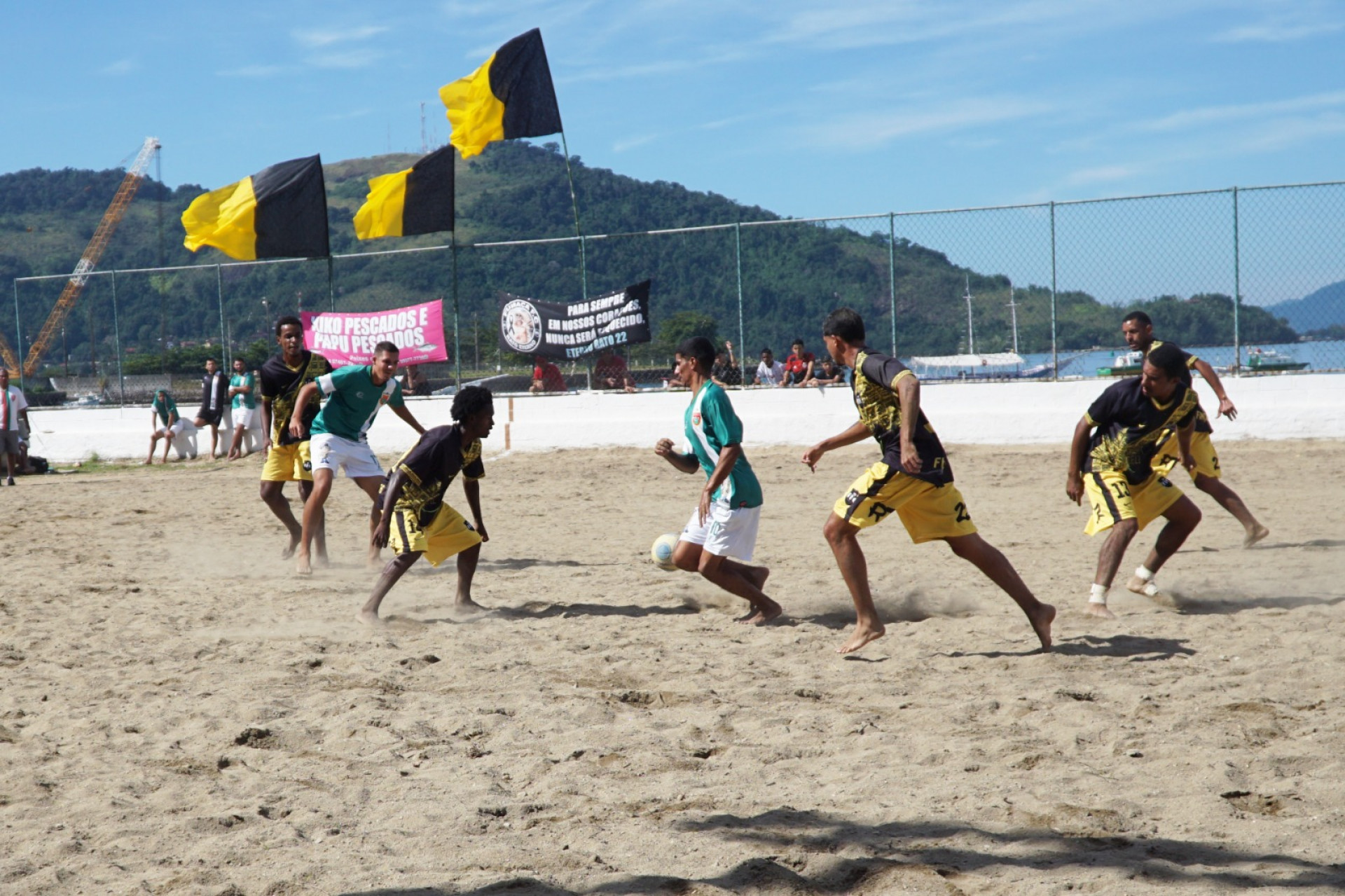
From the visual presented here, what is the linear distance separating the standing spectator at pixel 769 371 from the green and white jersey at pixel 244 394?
8.60 m

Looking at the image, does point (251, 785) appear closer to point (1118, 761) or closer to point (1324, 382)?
point (1118, 761)

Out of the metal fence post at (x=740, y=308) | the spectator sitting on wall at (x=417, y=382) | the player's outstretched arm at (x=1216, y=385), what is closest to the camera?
the player's outstretched arm at (x=1216, y=385)

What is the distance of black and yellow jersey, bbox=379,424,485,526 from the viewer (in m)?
6.62

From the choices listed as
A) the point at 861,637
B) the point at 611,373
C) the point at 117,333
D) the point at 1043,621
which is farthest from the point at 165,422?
the point at 1043,621

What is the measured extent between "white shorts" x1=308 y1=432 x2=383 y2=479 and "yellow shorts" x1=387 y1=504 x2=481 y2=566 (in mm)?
1818

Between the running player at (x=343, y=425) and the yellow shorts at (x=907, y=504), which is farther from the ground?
the running player at (x=343, y=425)

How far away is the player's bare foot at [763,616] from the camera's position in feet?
22.0

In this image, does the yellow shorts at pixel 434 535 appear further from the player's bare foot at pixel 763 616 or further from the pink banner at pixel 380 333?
the pink banner at pixel 380 333

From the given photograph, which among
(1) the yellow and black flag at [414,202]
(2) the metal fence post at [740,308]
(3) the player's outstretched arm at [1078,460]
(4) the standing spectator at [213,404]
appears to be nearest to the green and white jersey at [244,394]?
(4) the standing spectator at [213,404]

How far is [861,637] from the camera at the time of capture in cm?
588

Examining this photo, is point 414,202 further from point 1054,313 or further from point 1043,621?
point 1043,621

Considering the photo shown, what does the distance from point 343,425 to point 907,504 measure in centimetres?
464

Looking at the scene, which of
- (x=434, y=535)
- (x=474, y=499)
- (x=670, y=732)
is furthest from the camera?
(x=474, y=499)

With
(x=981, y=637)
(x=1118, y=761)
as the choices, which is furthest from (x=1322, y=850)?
(x=981, y=637)
